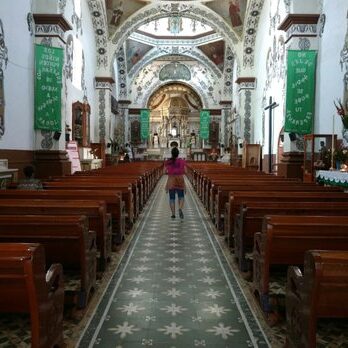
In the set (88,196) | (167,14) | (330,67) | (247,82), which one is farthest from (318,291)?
(167,14)

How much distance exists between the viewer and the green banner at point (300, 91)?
11.6 meters

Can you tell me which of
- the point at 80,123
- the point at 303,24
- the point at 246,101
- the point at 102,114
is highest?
the point at 303,24

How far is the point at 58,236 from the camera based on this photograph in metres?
3.56

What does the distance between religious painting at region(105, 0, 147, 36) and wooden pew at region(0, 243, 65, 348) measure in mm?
19690

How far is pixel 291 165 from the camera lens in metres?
12.0

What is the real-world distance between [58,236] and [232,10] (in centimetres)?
1929

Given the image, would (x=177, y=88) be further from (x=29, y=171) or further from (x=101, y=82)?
(x=29, y=171)

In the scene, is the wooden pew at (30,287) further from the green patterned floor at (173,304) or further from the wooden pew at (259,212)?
the wooden pew at (259,212)

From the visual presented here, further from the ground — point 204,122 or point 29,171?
point 204,122

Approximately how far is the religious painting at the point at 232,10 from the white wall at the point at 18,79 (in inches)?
458

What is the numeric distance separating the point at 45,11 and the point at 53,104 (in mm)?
2529

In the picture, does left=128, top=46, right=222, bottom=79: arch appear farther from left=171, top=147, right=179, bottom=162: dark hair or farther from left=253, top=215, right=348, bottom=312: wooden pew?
left=253, top=215, right=348, bottom=312: wooden pew

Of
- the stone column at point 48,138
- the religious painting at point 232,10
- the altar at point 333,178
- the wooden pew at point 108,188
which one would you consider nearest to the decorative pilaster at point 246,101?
the religious painting at point 232,10

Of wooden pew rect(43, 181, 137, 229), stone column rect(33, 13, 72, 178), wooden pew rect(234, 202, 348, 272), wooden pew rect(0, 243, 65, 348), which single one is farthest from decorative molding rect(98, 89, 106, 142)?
wooden pew rect(0, 243, 65, 348)
